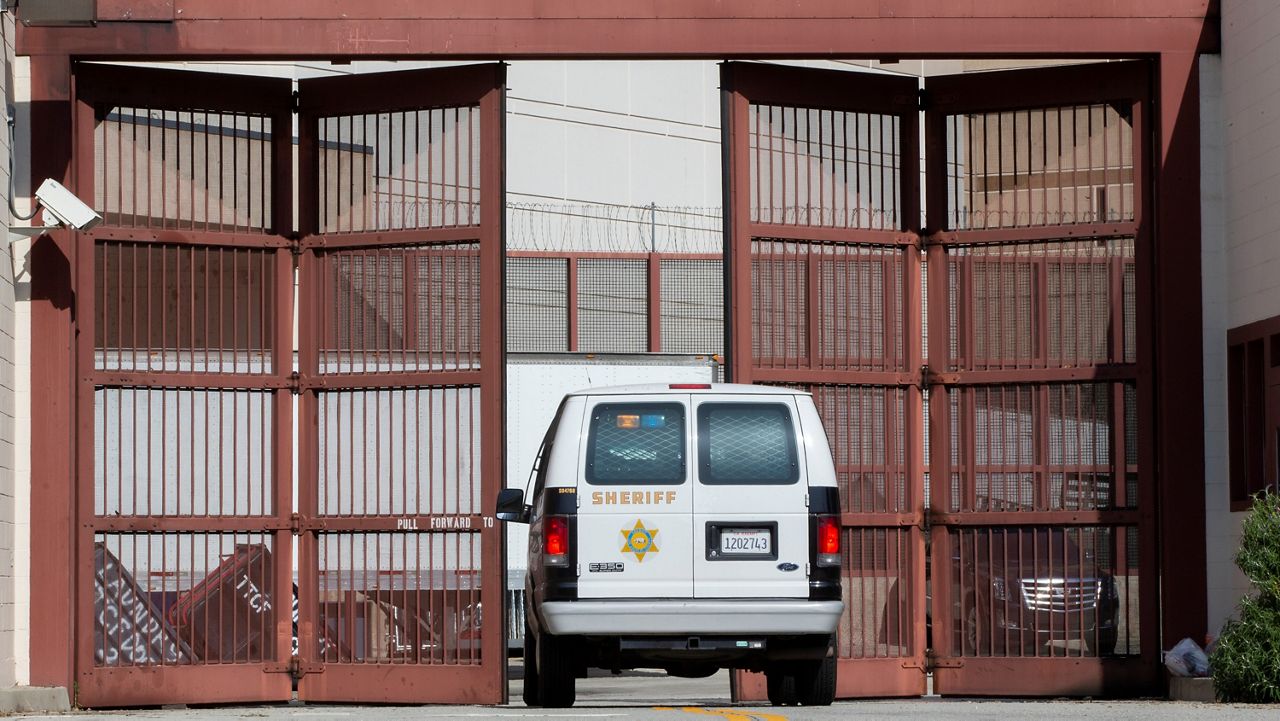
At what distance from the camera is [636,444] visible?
13.1 metres

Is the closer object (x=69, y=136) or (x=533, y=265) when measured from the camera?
(x=69, y=136)

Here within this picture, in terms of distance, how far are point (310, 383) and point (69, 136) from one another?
2.72 m

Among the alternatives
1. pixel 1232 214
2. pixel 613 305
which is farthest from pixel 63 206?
pixel 613 305

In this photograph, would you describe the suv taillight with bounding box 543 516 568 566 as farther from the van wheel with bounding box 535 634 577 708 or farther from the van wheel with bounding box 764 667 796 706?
the van wheel with bounding box 764 667 796 706

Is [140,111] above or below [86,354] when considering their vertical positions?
above

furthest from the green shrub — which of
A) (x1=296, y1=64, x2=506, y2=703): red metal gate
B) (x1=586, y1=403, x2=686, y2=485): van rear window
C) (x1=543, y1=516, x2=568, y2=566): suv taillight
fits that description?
(x1=296, y1=64, x2=506, y2=703): red metal gate

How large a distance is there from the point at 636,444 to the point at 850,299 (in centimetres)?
492

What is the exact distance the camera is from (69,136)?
1680cm

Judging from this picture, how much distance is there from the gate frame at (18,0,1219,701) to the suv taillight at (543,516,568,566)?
527 centimetres

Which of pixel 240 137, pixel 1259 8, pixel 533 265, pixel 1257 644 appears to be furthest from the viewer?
pixel 533 265

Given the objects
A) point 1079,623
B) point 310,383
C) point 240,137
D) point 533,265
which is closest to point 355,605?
point 310,383

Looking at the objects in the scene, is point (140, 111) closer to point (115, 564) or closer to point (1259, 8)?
point (115, 564)

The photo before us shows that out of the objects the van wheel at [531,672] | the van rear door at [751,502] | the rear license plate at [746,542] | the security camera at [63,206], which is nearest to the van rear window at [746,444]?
the van rear door at [751,502]

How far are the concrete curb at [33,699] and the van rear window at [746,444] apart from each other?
18.9ft
